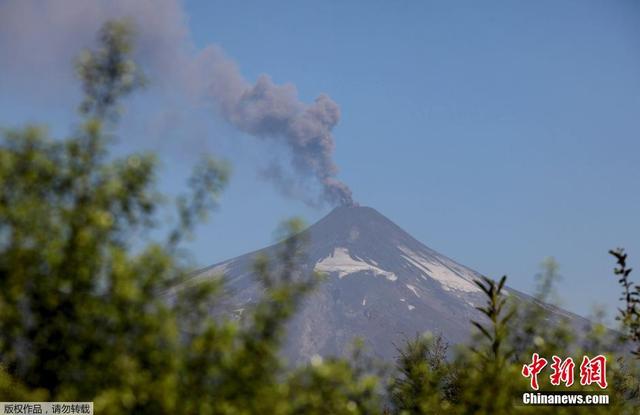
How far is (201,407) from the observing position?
6.12m

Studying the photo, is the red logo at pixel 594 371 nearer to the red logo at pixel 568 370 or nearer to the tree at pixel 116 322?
the red logo at pixel 568 370

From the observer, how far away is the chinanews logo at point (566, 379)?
333 inches

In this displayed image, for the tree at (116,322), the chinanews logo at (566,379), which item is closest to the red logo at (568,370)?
the chinanews logo at (566,379)

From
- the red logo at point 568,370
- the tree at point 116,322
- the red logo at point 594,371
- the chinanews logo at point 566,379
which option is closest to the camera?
the tree at point 116,322

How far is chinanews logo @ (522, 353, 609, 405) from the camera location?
8.46m

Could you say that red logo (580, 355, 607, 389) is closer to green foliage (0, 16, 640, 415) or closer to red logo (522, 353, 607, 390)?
red logo (522, 353, 607, 390)

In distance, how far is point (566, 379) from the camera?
9.12m

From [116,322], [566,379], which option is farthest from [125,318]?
[566,379]

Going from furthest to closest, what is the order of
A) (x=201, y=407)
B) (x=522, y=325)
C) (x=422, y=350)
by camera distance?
(x=422, y=350) → (x=522, y=325) → (x=201, y=407)

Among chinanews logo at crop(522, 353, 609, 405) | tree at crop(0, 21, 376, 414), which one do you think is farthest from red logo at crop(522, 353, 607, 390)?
tree at crop(0, 21, 376, 414)

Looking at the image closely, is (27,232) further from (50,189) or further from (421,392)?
(421,392)

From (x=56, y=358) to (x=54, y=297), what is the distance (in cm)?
59

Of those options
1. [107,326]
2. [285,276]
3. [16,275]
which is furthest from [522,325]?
[16,275]

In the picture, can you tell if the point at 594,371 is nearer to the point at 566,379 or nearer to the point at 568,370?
the point at 568,370
